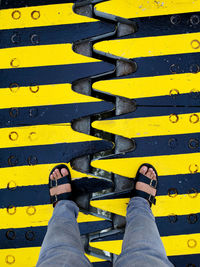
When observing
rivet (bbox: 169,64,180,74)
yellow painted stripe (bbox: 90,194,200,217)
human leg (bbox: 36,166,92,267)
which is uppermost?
rivet (bbox: 169,64,180,74)

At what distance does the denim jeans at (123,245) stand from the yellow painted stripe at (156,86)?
539 mm

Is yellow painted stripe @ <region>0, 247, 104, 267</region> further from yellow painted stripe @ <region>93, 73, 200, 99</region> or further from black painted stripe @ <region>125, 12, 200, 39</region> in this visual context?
black painted stripe @ <region>125, 12, 200, 39</region>

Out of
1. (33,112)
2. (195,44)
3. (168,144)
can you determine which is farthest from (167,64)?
(33,112)

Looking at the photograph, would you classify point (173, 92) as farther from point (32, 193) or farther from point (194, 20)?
point (32, 193)

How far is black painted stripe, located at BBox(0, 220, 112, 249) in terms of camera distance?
108 centimetres

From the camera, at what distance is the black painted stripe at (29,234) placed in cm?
108

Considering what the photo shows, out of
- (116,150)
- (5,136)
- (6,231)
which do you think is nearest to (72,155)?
(116,150)

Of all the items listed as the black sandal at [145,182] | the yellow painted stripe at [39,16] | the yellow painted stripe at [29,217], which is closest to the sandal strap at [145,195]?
the black sandal at [145,182]

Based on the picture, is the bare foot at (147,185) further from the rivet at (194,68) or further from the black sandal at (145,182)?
the rivet at (194,68)

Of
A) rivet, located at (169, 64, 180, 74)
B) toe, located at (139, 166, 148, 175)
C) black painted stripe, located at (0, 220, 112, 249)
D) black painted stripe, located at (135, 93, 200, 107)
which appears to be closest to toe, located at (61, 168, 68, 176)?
black painted stripe, located at (0, 220, 112, 249)

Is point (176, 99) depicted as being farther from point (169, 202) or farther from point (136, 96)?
point (169, 202)

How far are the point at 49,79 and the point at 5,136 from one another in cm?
36

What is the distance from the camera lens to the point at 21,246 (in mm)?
1089

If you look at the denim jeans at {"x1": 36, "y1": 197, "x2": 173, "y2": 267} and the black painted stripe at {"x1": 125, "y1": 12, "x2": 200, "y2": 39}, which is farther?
the black painted stripe at {"x1": 125, "y1": 12, "x2": 200, "y2": 39}
